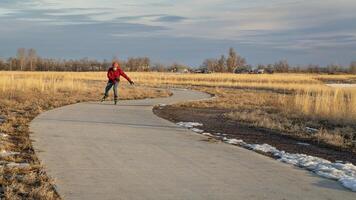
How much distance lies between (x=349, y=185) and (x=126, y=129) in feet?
25.7

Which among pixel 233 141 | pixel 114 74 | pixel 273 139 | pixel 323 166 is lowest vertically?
pixel 273 139

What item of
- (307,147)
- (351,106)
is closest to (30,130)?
(307,147)

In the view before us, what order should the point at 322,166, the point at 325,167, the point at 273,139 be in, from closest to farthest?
1. the point at 325,167
2. the point at 322,166
3. the point at 273,139

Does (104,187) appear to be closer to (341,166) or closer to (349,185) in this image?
(349,185)

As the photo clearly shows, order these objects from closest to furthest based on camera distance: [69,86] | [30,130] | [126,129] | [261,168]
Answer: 1. [261,168]
2. [30,130]
3. [126,129]
4. [69,86]

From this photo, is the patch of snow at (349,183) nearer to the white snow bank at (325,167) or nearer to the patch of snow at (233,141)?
the white snow bank at (325,167)

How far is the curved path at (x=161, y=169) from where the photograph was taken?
7.29 m

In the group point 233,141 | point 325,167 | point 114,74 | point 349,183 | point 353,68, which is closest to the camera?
point 349,183

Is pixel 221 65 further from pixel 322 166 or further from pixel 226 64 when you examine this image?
pixel 322 166

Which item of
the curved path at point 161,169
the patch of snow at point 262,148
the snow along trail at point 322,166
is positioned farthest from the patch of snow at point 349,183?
the patch of snow at point 262,148

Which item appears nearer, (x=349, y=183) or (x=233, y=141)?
(x=349, y=183)

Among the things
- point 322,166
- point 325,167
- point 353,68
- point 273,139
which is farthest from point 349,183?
point 353,68

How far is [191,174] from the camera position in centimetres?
855

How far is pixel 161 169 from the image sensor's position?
8.88 metres
